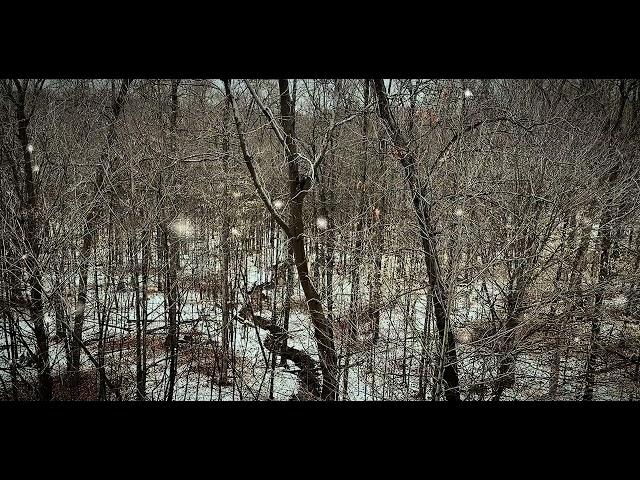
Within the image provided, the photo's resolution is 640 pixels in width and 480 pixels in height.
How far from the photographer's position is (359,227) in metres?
9.15

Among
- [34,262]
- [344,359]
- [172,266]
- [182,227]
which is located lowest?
[344,359]

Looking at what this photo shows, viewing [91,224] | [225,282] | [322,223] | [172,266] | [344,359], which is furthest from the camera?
[322,223]

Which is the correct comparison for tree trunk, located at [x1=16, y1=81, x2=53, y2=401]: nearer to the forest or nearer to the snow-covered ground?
the forest

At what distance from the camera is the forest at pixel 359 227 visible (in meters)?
5.32

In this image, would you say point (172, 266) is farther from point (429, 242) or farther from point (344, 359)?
point (429, 242)

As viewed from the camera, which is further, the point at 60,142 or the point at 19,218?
the point at 60,142

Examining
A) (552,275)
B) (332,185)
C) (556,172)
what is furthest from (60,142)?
(552,275)

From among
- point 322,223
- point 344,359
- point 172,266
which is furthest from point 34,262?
point 322,223

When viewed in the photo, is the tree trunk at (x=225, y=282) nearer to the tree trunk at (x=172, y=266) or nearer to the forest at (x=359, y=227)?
the forest at (x=359, y=227)

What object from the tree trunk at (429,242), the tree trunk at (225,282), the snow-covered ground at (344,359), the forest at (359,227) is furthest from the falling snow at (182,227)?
the tree trunk at (429,242)
